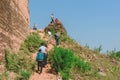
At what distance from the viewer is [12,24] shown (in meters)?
16.7

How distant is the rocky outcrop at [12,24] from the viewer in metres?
15.5

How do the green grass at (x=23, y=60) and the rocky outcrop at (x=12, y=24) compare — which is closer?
the rocky outcrop at (x=12, y=24)

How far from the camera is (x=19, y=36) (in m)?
17.9

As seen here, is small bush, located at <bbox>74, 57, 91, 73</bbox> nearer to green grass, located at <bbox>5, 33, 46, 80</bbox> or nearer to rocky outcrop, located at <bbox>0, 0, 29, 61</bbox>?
green grass, located at <bbox>5, 33, 46, 80</bbox>

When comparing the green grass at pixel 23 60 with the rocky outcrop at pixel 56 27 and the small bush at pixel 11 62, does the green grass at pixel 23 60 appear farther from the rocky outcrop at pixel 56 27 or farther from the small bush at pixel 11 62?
the rocky outcrop at pixel 56 27

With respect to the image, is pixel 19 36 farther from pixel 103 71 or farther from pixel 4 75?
pixel 103 71

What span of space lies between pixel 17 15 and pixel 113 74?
5878 millimetres

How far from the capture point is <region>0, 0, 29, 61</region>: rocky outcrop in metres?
15.5

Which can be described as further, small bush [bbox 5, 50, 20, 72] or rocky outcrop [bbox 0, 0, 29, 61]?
small bush [bbox 5, 50, 20, 72]

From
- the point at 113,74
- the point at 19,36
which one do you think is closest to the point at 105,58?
the point at 113,74

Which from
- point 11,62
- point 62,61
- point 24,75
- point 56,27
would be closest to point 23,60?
point 11,62

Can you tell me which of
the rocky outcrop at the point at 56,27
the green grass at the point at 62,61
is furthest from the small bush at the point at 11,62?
the rocky outcrop at the point at 56,27

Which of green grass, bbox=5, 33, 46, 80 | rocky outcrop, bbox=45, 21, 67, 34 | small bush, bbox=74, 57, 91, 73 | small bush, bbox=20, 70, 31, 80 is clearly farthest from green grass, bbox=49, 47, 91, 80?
rocky outcrop, bbox=45, 21, 67, 34

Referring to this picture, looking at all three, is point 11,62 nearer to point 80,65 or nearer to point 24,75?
point 24,75
